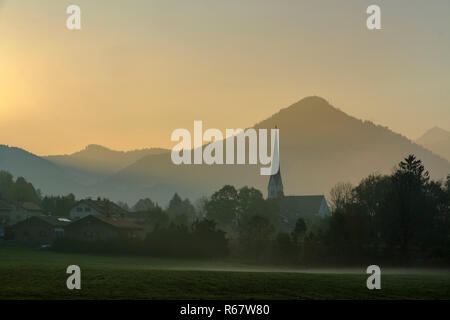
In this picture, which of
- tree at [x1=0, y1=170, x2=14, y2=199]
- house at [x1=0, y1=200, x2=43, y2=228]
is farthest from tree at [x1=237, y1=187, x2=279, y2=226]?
tree at [x1=0, y1=170, x2=14, y2=199]

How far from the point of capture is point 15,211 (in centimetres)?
13638

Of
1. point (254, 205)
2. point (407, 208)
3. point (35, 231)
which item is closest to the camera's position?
point (407, 208)

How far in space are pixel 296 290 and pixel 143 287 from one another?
7.87 meters

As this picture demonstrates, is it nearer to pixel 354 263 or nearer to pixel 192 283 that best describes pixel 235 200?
pixel 354 263

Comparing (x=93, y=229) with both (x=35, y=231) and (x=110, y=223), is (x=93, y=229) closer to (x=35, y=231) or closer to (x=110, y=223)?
(x=110, y=223)

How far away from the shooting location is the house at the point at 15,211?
132500 millimetres

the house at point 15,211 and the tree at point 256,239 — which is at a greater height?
the house at point 15,211

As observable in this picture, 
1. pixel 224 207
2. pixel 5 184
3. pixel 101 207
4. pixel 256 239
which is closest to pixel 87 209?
pixel 101 207

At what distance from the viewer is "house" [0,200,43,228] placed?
435ft

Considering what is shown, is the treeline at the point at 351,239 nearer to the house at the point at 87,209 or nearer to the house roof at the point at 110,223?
the house roof at the point at 110,223

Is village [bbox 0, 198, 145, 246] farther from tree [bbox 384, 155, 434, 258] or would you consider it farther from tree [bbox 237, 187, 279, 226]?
tree [bbox 384, 155, 434, 258]

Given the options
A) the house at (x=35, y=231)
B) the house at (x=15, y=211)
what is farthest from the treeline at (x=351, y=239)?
the house at (x=15, y=211)

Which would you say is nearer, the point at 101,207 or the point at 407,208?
the point at 407,208
